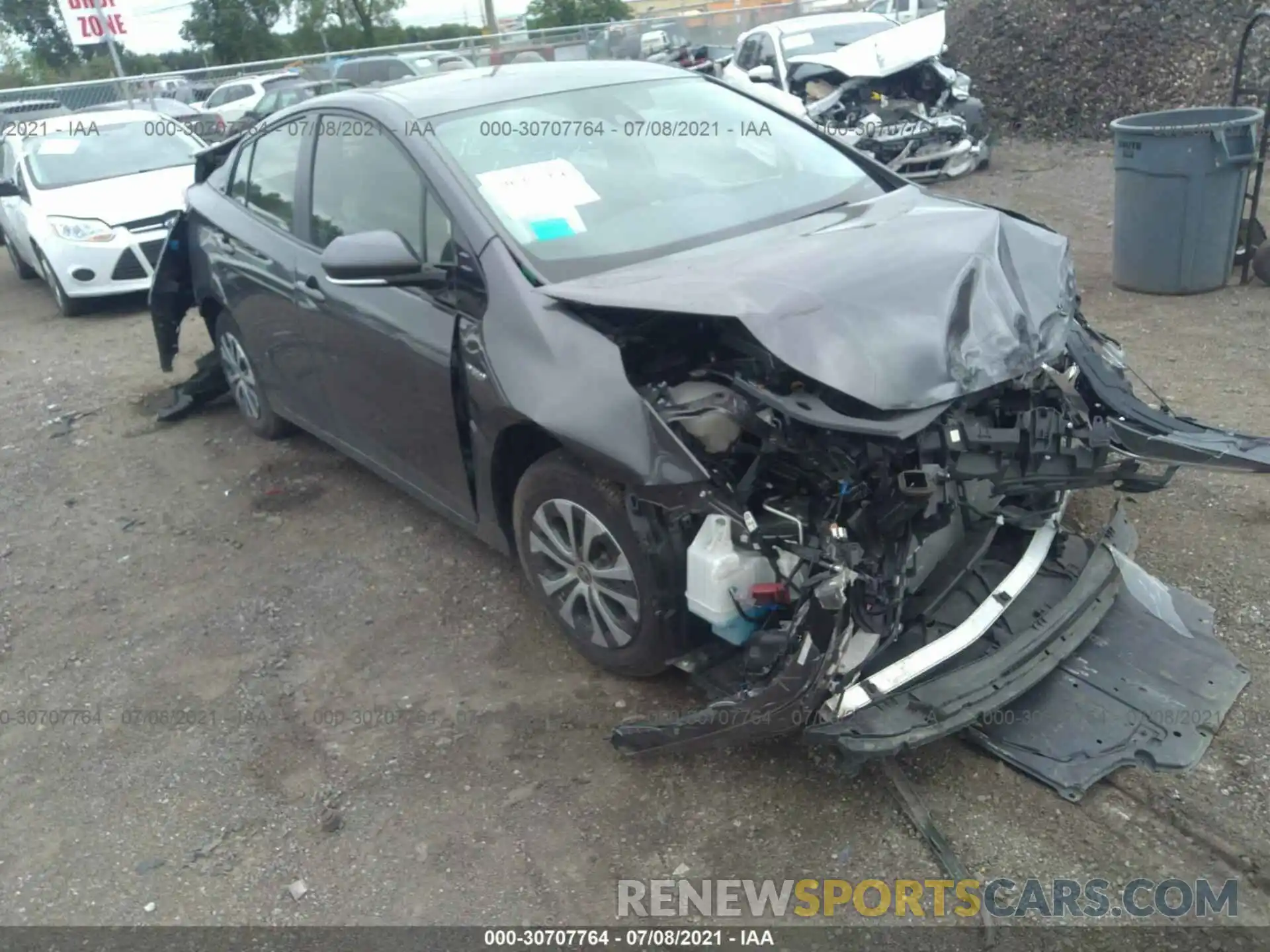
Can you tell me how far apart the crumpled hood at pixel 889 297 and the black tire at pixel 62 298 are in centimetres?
781

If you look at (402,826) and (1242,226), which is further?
(1242,226)

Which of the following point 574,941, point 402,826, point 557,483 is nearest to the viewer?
point 574,941

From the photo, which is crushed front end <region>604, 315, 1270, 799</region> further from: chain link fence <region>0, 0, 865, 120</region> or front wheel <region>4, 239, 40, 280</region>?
chain link fence <region>0, 0, 865, 120</region>

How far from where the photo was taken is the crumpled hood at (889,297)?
264 centimetres

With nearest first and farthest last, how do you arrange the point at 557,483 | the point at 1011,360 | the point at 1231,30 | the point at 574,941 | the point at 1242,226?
the point at 574,941 < the point at 1011,360 < the point at 557,483 < the point at 1242,226 < the point at 1231,30

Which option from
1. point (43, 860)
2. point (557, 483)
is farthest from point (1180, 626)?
point (43, 860)

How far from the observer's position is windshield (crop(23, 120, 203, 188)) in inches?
376

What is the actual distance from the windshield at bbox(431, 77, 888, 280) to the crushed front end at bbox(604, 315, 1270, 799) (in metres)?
0.61

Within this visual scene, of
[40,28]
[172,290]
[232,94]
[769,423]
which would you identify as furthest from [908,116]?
[40,28]

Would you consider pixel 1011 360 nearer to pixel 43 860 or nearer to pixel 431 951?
pixel 431 951

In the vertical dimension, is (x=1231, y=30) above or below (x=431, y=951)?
above

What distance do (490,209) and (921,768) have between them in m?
2.20

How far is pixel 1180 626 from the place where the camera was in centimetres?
316

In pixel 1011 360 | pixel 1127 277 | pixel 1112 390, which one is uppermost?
pixel 1011 360
